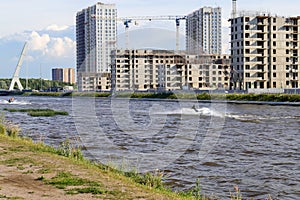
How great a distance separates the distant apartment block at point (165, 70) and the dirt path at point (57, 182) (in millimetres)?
138018

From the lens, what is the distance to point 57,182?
12750 mm

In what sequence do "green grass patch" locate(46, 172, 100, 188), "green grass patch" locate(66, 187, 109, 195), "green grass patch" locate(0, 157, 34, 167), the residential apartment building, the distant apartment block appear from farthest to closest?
the distant apartment block → the residential apartment building → "green grass patch" locate(0, 157, 34, 167) → "green grass patch" locate(46, 172, 100, 188) → "green grass patch" locate(66, 187, 109, 195)

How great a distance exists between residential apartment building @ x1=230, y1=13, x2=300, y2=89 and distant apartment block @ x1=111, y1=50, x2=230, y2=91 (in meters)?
32.7

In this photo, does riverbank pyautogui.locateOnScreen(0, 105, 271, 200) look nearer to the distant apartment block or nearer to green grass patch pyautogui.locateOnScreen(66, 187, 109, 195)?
green grass patch pyautogui.locateOnScreen(66, 187, 109, 195)

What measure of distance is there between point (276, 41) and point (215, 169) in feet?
345

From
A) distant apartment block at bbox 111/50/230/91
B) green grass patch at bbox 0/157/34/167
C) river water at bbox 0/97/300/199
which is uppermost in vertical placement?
distant apartment block at bbox 111/50/230/91

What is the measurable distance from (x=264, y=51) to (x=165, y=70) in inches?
1854

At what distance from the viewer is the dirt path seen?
1134 centimetres

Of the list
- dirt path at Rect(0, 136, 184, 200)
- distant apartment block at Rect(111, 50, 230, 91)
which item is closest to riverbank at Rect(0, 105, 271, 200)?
dirt path at Rect(0, 136, 184, 200)

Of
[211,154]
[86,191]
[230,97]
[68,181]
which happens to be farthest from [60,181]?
[230,97]

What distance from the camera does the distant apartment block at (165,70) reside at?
6132 inches

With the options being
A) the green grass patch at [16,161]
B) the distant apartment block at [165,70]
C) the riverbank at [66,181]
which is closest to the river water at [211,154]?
the riverbank at [66,181]

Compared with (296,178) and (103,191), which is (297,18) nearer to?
(296,178)

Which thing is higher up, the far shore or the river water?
the far shore
